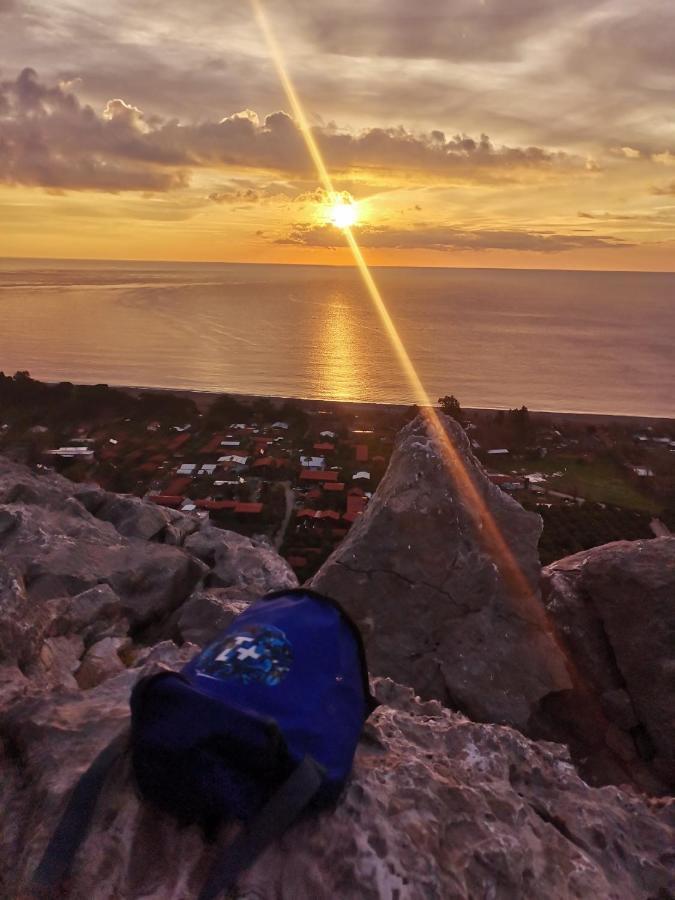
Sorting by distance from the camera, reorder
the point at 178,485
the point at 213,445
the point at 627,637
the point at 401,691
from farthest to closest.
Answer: the point at 213,445, the point at 178,485, the point at 627,637, the point at 401,691

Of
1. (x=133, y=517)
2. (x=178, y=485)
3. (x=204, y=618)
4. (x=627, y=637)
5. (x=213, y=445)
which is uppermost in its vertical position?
(x=627, y=637)

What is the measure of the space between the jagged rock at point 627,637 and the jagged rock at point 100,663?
4.42m

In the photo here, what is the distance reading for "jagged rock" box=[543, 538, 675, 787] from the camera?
246 inches

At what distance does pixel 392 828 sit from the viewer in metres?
2.99

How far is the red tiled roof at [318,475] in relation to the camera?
1453 inches

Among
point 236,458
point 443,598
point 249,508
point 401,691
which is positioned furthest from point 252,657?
point 236,458

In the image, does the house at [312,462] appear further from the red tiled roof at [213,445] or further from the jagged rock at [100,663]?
the jagged rock at [100,663]

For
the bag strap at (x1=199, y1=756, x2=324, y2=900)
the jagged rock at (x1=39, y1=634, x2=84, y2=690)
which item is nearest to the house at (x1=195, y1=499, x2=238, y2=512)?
the jagged rock at (x1=39, y1=634, x2=84, y2=690)

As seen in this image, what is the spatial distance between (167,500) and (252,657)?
31034 millimetres

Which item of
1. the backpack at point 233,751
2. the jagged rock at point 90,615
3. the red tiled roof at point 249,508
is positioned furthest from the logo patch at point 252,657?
the red tiled roof at point 249,508

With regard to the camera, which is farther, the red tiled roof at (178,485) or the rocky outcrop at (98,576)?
the red tiled roof at (178,485)

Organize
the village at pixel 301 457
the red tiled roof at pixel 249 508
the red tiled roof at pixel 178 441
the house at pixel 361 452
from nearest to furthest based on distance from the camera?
the village at pixel 301 457 → the red tiled roof at pixel 249 508 → the house at pixel 361 452 → the red tiled roof at pixel 178 441

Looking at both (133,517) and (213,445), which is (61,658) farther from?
(213,445)

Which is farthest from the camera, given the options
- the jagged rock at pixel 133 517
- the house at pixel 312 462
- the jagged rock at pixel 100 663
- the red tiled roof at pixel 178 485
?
the house at pixel 312 462
